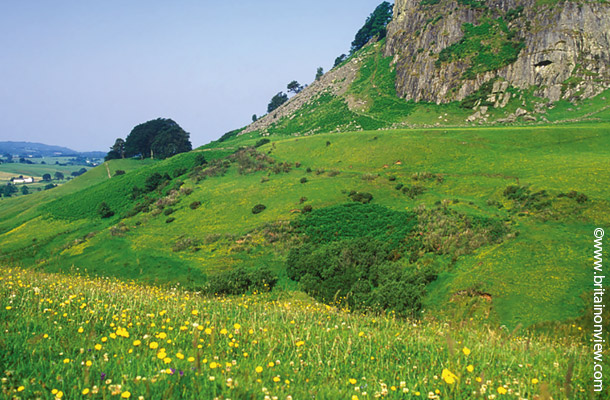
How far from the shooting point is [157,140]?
412 feet

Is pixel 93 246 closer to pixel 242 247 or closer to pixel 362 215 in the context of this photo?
pixel 242 247

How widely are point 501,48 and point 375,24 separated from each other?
8099 cm

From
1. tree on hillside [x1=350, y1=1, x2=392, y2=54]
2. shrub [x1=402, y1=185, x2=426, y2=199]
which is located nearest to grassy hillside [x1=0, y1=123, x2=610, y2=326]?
shrub [x1=402, y1=185, x2=426, y2=199]

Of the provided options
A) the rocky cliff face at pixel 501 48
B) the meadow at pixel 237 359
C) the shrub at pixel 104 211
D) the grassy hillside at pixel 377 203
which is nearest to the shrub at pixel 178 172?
the grassy hillside at pixel 377 203

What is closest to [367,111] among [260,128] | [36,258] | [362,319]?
[260,128]

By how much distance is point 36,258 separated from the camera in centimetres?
5544

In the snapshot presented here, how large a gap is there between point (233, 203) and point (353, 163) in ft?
79.2

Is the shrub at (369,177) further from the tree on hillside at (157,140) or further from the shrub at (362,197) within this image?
the tree on hillside at (157,140)

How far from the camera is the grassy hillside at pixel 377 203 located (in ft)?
90.5

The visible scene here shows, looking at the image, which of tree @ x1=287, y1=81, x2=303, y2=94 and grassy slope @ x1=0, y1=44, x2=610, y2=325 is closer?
grassy slope @ x1=0, y1=44, x2=610, y2=325

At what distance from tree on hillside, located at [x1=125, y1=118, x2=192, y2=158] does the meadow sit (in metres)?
126

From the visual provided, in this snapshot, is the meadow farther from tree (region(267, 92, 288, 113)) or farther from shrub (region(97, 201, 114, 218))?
tree (region(267, 92, 288, 113))

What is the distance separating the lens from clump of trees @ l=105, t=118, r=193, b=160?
126188 millimetres

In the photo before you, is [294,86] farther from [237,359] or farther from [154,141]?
[237,359]
